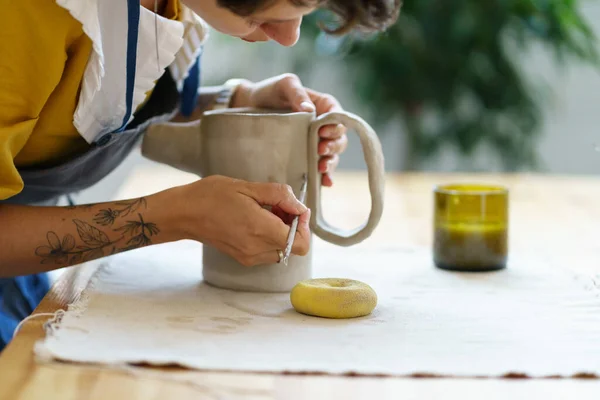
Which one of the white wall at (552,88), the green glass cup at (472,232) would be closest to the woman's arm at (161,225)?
the green glass cup at (472,232)

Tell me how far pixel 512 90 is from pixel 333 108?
161 centimetres

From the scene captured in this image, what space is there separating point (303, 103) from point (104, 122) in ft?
0.70

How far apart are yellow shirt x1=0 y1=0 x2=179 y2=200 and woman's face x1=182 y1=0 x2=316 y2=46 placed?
118mm

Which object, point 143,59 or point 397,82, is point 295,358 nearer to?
point 143,59

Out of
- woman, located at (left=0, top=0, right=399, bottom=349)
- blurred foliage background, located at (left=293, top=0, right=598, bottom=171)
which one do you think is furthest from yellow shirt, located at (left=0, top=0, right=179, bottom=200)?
blurred foliage background, located at (left=293, top=0, right=598, bottom=171)

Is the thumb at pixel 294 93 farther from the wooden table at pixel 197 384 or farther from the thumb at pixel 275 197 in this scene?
the wooden table at pixel 197 384

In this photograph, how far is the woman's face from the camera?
71 centimetres

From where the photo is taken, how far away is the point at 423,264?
96 cm

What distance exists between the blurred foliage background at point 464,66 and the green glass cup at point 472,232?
57.2 inches

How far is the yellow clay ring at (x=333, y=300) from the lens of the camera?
0.72 metres

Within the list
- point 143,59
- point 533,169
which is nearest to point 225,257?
point 143,59

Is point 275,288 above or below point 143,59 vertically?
below

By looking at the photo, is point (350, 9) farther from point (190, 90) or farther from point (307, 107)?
point (190, 90)

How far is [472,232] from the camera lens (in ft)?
3.08
